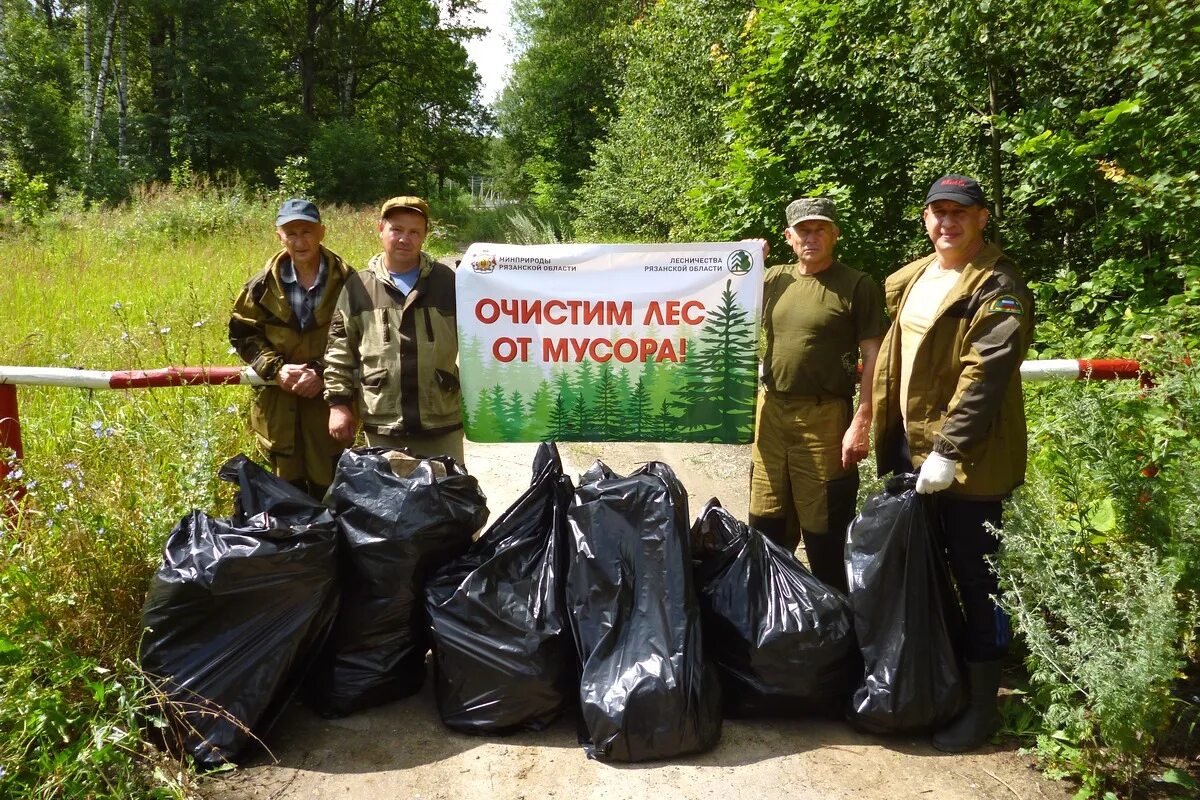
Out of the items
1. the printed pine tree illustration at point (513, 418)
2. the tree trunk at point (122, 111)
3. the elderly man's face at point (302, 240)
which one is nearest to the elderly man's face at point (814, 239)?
the printed pine tree illustration at point (513, 418)

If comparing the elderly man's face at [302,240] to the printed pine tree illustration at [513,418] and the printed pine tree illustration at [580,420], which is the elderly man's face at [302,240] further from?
the printed pine tree illustration at [580,420]

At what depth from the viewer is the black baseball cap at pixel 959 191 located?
268cm

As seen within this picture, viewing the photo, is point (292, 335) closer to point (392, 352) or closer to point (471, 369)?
point (392, 352)

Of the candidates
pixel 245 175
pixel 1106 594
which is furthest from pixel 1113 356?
pixel 245 175

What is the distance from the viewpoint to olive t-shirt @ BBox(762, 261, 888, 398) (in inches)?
125

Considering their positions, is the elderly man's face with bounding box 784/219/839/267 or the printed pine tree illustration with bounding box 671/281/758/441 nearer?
the elderly man's face with bounding box 784/219/839/267

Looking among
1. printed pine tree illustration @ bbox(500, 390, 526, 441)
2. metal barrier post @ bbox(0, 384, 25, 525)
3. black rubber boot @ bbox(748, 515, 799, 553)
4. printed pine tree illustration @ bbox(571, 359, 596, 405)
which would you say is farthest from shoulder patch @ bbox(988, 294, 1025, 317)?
metal barrier post @ bbox(0, 384, 25, 525)

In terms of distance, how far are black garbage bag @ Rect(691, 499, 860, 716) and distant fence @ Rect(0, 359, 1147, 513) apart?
1.19 meters

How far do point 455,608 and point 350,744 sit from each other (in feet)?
1.77

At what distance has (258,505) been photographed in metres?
2.75

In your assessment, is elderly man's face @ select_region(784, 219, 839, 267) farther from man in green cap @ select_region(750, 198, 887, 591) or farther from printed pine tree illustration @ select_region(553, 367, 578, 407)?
printed pine tree illustration @ select_region(553, 367, 578, 407)

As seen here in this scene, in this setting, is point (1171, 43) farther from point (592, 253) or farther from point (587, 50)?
point (587, 50)

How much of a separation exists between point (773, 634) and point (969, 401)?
96 centimetres

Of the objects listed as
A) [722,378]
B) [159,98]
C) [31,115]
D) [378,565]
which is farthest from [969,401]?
[159,98]
